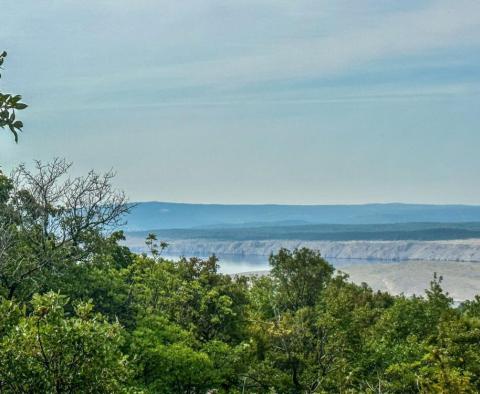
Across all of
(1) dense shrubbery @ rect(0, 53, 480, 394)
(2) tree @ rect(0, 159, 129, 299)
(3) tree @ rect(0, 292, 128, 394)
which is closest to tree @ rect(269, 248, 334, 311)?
(1) dense shrubbery @ rect(0, 53, 480, 394)

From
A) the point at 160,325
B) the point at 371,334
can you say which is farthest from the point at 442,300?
the point at 160,325

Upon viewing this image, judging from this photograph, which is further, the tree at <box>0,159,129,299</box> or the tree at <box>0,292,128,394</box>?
the tree at <box>0,159,129,299</box>

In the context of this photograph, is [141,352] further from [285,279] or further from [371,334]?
[285,279]

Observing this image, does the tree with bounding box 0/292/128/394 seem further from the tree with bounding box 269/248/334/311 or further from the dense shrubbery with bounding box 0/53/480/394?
the tree with bounding box 269/248/334/311

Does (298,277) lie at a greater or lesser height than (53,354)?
lesser

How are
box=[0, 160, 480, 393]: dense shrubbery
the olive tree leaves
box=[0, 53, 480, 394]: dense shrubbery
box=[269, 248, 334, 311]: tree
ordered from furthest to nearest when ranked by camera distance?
box=[269, 248, 334, 311]: tree < box=[0, 160, 480, 393]: dense shrubbery < box=[0, 53, 480, 394]: dense shrubbery < the olive tree leaves

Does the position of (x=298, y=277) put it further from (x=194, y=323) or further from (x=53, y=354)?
(x=53, y=354)

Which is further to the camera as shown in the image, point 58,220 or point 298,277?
point 298,277

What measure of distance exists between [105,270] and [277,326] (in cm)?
1154

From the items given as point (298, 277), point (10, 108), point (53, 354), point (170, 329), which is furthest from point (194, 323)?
point (10, 108)

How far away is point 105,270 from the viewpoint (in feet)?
131

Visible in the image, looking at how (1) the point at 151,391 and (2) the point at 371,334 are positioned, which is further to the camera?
(2) the point at 371,334

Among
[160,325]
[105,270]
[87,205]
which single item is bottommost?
[160,325]

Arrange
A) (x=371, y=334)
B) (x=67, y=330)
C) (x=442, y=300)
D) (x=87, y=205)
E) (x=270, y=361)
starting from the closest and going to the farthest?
(x=67, y=330), (x=87, y=205), (x=270, y=361), (x=371, y=334), (x=442, y=300)
